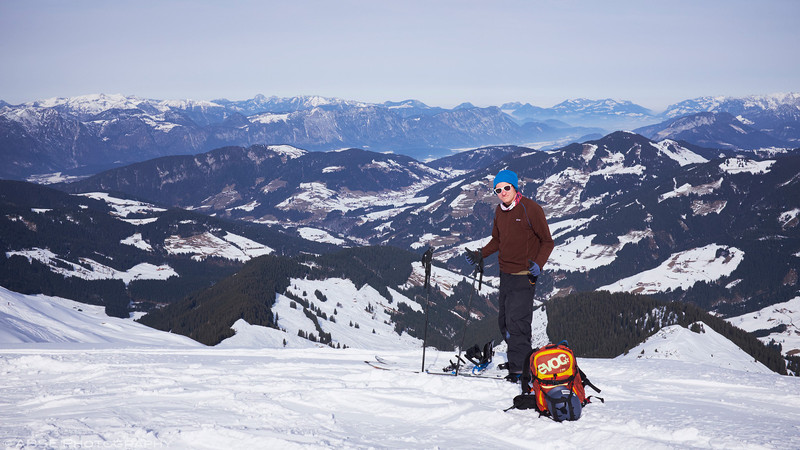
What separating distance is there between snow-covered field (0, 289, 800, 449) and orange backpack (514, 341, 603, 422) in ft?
0.94

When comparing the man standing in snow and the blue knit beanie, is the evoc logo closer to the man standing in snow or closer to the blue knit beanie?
the man standing in snow

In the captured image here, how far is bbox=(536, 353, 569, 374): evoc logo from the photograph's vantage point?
33.6ft

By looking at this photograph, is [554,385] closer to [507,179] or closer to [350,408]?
[350,408]

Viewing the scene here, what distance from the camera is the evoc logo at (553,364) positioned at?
1024cm

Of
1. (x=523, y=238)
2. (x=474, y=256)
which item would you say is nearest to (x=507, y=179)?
(x=523, y=238)

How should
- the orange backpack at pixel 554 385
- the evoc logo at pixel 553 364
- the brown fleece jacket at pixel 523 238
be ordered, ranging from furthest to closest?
the brown fleece jacket at pixel 523 238 < the evoc logo at pixel 553 364 < the orange backpack at pixel 554 385

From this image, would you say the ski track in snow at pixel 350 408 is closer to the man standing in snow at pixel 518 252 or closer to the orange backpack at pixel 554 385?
the orange backpack at pixel 554 385

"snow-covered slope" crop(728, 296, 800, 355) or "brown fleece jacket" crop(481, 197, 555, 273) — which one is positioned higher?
"brown fleece jacket" crop(481, 197, 555, 273)

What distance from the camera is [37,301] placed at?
129ft

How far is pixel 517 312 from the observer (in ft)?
38.9

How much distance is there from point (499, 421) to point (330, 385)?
4.99m

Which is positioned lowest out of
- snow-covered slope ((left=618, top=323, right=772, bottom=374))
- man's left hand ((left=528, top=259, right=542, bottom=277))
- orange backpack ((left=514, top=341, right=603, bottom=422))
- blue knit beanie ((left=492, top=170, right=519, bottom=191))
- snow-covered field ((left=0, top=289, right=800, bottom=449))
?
snow-covered slope ((left=618, top=323, right=772, bottom=374))

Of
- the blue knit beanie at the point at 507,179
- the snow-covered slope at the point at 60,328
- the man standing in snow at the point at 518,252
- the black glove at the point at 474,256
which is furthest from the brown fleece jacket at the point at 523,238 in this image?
the snow-covered slope at the point at 60,328

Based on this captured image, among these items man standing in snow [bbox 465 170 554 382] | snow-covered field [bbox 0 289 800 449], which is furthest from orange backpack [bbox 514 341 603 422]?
man standing in snow [bbox 465 170 554 382]
